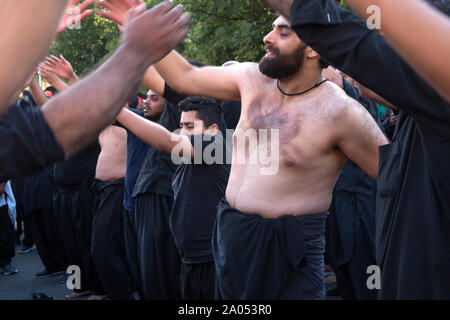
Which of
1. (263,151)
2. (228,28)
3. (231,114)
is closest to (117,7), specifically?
(263,151)

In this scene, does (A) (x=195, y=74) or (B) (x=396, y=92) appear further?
(A) (x=195, y=74)

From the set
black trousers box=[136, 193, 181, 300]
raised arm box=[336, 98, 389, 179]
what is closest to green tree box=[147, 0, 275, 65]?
black trousers box=[136, 193, 181, 300]

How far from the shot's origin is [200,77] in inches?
111

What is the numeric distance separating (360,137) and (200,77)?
91cm

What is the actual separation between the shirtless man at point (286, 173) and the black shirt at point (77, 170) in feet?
11.3

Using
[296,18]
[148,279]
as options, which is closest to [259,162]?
[296,18]

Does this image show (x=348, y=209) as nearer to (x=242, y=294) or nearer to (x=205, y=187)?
(x=205, y=187)

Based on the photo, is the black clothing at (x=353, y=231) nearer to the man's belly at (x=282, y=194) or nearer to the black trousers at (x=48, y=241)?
the man's belly at (x=282, y=194)

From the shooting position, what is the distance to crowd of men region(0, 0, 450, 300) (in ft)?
3.85

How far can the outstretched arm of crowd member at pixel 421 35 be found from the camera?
99 centimetres

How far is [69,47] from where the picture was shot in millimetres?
27172

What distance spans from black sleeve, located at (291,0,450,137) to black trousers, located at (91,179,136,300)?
4211 mm

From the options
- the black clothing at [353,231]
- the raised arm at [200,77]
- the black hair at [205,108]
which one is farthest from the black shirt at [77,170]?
the raised arm at [200,77]

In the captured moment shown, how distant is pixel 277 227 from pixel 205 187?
141 centimetres
